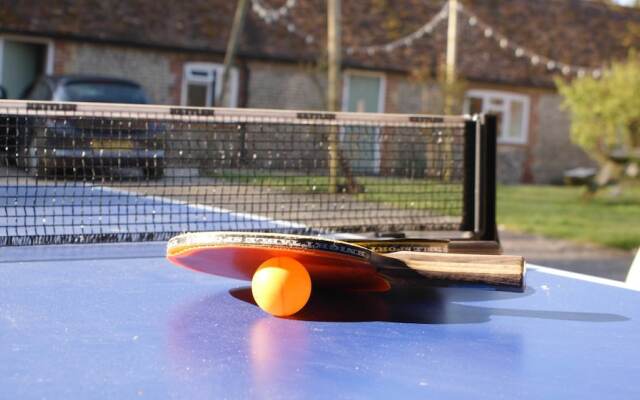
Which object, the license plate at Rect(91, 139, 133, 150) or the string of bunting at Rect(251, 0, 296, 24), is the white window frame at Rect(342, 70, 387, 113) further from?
the license plate at Rect(91, 139, 133, 150)

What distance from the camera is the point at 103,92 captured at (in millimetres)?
15680

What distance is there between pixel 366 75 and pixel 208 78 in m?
4.00

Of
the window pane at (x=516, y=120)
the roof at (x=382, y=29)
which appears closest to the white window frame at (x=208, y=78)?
the roof at (x=382, y=29)

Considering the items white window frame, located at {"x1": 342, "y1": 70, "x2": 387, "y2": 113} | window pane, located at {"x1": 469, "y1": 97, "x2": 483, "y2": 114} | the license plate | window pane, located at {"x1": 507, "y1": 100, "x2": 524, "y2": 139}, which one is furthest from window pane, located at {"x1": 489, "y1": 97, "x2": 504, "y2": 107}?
the license plate

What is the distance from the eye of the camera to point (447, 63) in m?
22.2

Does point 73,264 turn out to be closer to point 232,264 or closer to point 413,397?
point 232,264

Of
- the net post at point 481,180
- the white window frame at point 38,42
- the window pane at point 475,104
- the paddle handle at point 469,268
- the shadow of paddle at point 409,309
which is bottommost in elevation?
the shadow of paddle at point 409,309

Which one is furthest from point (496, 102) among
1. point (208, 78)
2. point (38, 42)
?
point (38, 42)

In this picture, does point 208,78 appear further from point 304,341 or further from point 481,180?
point 304,341

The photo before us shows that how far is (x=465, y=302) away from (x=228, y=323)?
89 centimetres

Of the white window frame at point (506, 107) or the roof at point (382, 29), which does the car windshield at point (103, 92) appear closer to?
the roof at point (382, 29)

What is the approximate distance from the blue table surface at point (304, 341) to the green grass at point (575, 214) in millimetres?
9292

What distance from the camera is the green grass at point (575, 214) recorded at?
12.7 meters

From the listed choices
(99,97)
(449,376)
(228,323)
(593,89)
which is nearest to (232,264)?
(228,323)
